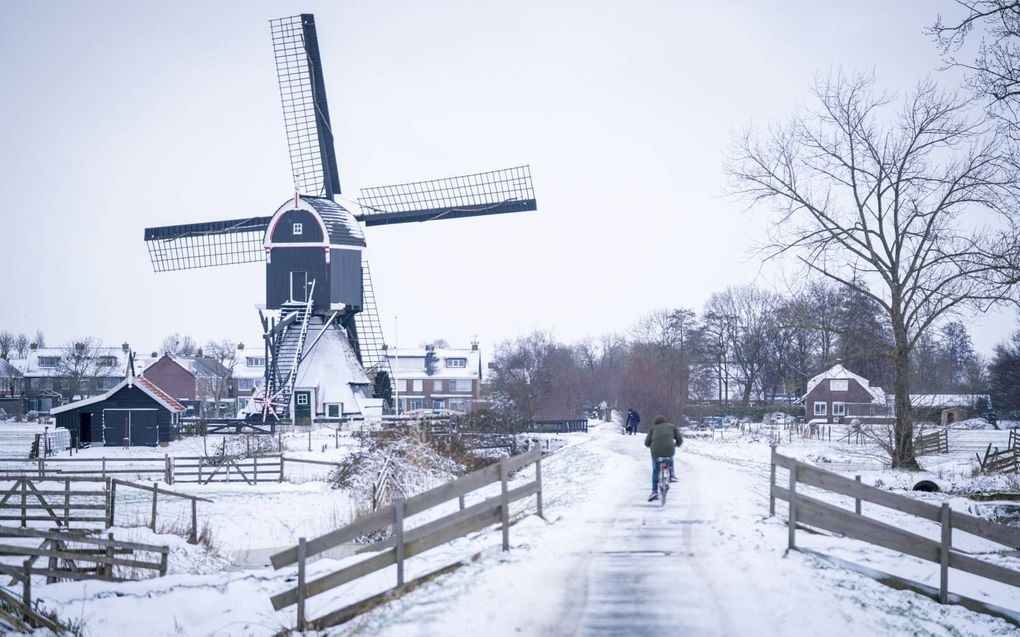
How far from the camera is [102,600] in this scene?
50.8 feet

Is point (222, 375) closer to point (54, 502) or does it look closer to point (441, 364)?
point (441, 364)

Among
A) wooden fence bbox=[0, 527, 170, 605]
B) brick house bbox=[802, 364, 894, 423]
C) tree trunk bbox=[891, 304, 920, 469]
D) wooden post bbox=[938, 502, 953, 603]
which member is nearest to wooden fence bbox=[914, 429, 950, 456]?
tree trunk bbox=[891, 304, 920, 469]

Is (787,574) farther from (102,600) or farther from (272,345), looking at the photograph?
(272,345)

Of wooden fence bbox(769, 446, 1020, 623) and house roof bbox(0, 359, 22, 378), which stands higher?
house roof bbox(0, 359, 22, 378)

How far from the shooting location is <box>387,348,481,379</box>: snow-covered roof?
110 meters

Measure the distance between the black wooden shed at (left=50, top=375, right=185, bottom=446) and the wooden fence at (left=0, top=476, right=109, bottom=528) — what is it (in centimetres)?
1843

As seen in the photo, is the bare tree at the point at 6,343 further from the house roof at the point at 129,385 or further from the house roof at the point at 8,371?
the house roof at the point at 129,385

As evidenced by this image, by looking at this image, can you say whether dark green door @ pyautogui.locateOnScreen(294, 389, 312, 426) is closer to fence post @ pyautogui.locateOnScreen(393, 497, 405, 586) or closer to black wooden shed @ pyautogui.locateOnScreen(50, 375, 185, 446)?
black wooden shed @ pyautogui.locateOnScreen(50, 375, 185, 446)

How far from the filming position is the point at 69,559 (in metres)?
16.3

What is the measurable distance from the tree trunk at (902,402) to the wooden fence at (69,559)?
23669 millimetres

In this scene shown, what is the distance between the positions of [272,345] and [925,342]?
33856 mm

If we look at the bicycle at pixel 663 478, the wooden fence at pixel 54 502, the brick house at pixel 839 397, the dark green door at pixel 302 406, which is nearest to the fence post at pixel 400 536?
the bicycle at pixel 663 478

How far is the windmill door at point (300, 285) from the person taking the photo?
51.4 m

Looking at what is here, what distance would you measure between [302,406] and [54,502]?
78.4 ft
